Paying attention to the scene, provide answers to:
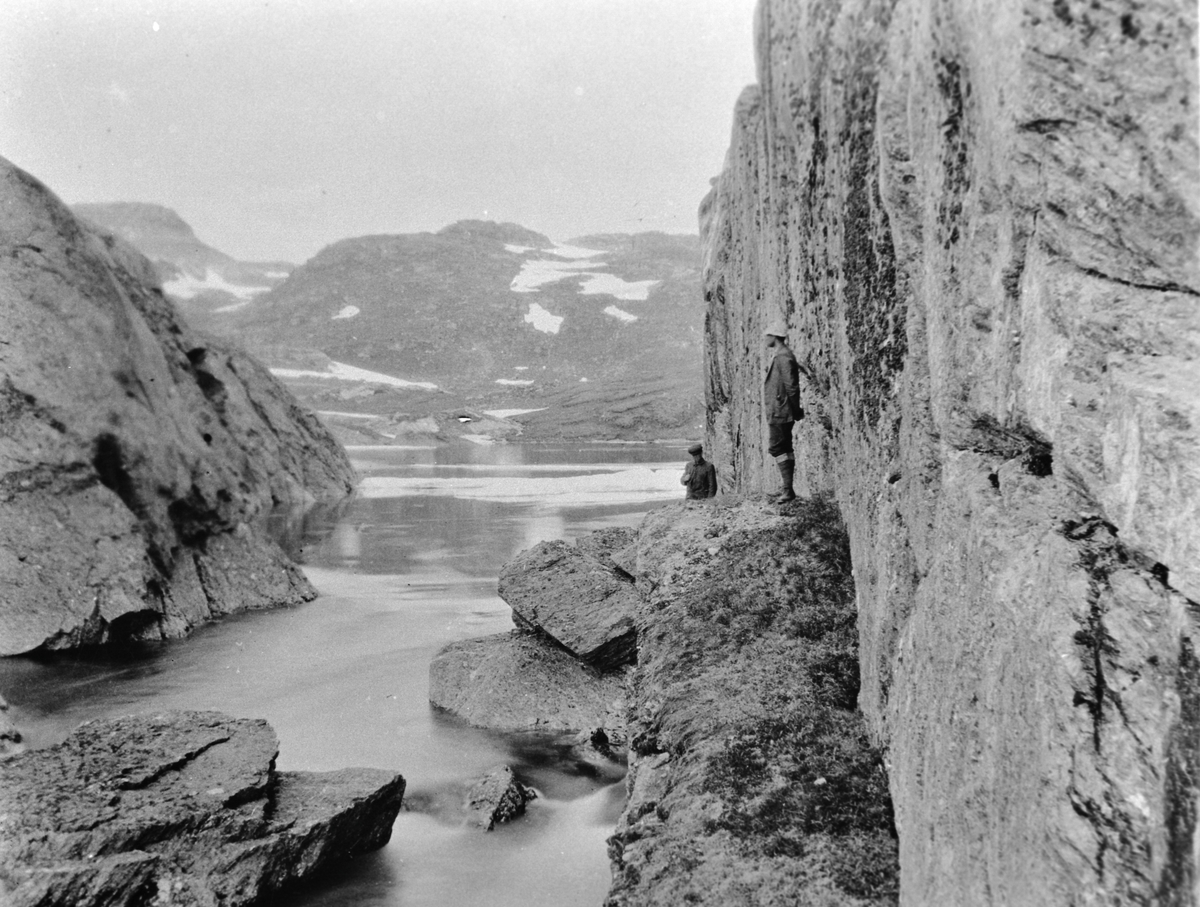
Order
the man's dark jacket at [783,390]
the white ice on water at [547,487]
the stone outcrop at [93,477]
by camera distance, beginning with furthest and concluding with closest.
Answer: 1. the white ice on water at [547,487]
2. the stone outcrop at [93,477]
3. the man's dark jacket at [783,390]

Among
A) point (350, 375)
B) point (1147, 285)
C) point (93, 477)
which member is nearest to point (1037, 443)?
point (1147, 285)

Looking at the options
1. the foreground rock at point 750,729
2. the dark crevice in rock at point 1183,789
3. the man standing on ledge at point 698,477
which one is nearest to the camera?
the dark crevice in rock at point 1183,789

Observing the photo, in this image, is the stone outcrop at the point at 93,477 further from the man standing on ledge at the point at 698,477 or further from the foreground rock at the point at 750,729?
the foreground rock at the point at 750,729

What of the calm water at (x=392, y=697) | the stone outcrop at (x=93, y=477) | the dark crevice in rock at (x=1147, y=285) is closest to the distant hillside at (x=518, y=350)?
the calm water at (x=392, y=697)

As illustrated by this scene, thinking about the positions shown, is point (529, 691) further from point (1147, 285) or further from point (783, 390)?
point (1147, 285)

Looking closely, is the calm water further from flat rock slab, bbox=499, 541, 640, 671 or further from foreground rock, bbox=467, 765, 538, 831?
flat rock slab, bbox=499, 541, 640, 671

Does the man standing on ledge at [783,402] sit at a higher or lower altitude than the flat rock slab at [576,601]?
higher
